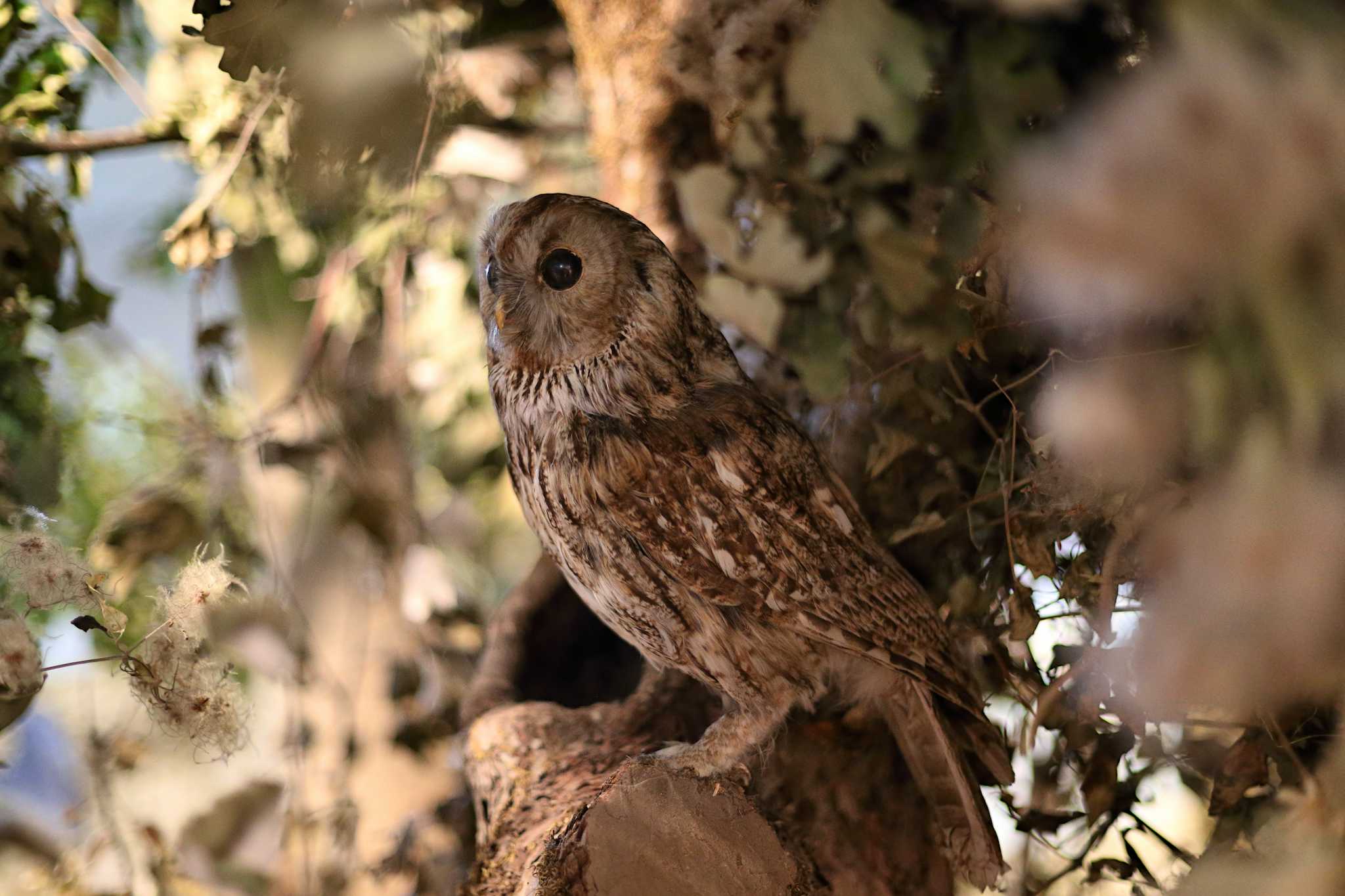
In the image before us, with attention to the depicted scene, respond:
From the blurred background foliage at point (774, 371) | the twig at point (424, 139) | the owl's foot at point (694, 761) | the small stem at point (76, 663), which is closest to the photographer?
the blurred background foliage at point (774, 371)

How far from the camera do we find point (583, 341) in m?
1.00

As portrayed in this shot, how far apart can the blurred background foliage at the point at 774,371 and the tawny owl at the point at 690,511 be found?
0.39 feet

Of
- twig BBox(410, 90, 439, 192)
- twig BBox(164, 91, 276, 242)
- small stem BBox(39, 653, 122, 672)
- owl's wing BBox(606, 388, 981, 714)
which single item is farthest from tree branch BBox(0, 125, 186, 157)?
owl's wing BBox(606, 388, 981, 714)

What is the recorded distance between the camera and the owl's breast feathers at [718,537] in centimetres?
94

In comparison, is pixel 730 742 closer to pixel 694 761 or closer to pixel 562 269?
pixel 694 761

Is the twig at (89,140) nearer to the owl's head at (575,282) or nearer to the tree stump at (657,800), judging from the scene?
the owl's head at (575,282)

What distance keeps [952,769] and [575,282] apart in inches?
26.0

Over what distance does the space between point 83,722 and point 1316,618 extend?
1596mm

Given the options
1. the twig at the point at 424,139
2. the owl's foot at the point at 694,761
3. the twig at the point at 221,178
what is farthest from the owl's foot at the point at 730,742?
the twig at the point at 221,178

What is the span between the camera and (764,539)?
95 centimetres

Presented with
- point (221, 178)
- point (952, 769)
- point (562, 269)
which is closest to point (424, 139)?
point (562, 269)

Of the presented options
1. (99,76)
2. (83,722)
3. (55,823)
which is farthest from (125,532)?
(99,76)

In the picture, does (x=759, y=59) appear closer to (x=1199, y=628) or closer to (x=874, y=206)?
(x=874, y=206)

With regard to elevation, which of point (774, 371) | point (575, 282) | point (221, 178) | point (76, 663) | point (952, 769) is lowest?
point (952, 769)
